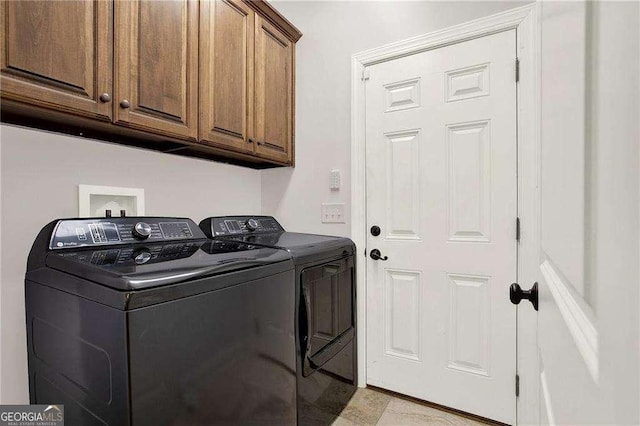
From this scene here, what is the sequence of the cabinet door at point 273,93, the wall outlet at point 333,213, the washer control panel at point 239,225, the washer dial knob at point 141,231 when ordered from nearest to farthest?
the washer dial knob at point 141,231, the washer control panel at point 239,225, the cabinet door at point 273,93, the wall outlet at point 333,213

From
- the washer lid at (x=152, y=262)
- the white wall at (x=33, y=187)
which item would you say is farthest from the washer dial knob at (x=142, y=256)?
the white wall at (x=33, y=187)

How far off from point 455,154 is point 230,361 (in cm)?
152

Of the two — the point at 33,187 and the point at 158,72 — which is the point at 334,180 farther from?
the point at 33,187

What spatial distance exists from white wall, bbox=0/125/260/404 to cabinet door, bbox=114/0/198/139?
0.33 metres

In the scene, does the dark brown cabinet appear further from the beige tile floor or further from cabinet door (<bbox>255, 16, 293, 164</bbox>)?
the beige tile floor

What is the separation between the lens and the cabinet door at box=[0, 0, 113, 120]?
93 centimetres

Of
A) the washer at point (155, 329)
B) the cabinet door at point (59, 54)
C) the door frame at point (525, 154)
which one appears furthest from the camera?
the door frame at point (525, 154)

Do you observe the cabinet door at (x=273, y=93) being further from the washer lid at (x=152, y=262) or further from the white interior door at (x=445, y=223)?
the washer lid at (x=152, y=262)

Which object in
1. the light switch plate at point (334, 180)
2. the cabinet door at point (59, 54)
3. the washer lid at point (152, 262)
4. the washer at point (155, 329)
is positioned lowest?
the washer at point (155, 329)

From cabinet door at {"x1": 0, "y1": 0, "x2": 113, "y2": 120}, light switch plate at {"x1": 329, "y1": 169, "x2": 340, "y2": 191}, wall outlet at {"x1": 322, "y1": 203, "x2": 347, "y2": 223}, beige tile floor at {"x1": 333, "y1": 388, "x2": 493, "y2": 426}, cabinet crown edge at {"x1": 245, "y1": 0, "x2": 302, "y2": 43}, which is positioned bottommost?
beige tile floor at {"x1": 333, "y1": 388, "x2": 493, "y2": 426}

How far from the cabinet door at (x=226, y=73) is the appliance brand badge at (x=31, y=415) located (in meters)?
1.19

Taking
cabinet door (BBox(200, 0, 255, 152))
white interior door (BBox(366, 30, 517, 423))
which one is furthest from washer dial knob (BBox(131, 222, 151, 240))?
white interior door (BBox(366, 30, 517, 423))

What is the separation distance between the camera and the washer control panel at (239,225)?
177 cm

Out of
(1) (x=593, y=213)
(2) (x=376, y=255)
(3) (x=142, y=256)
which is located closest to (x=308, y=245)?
(2) (x=376, y=255)
